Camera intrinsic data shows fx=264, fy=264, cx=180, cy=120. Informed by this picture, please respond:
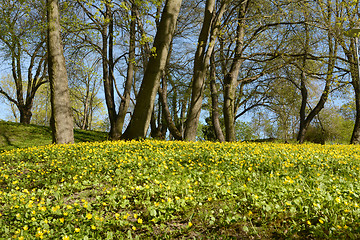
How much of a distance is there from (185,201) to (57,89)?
272 inches

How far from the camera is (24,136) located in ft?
Answer: 47.7

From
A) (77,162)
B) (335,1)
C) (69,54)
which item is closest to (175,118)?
(69,54)

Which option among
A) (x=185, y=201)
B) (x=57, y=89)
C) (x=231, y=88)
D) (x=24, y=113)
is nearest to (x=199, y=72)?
(x=231, y=88)

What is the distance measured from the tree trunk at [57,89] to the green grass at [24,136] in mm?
5707

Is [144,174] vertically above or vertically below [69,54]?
below

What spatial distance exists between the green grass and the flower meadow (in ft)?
29.4

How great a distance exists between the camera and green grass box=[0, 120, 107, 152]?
1350cm

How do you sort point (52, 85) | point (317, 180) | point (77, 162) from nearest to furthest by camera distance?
point (317, 180), point (77, 162), point (52, 85)

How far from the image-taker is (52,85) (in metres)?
8.86

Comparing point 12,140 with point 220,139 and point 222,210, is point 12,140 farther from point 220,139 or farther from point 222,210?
point 222,210

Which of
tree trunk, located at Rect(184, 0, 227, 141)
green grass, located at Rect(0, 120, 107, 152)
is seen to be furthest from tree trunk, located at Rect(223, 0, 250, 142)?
green grass, located at Rect(0, 120, 107, 152)

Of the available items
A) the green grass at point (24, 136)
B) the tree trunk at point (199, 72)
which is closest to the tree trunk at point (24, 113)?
the green grass at point (24, 136)

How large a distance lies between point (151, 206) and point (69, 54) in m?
13.8

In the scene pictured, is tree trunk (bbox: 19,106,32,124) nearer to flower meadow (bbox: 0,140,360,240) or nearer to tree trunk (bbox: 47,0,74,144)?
tree trunk (bbox: 47,0,74,144)
